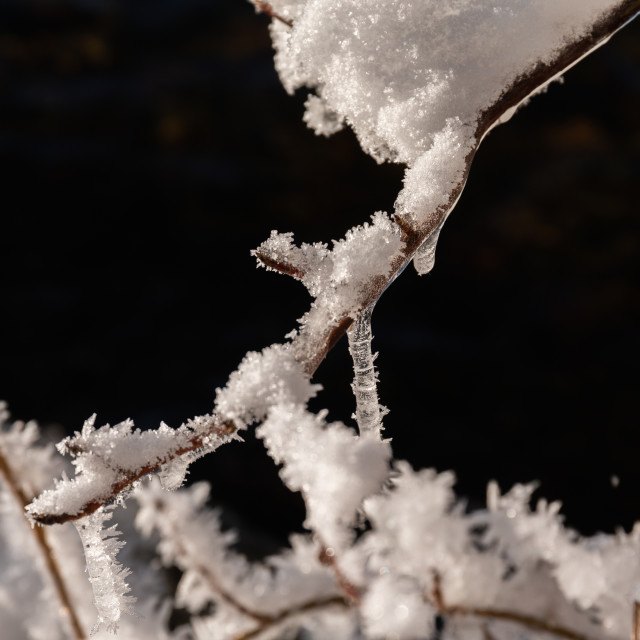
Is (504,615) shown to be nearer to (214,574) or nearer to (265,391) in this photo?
(214,574)

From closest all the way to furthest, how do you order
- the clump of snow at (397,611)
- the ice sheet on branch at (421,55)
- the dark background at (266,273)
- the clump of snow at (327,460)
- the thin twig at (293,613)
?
the clump of snow at (327,460)
the ice sheet on branch at (421,55)
the clump of snow at (397,611)
the thin twig at (293,613)
the dark background at (266,273)

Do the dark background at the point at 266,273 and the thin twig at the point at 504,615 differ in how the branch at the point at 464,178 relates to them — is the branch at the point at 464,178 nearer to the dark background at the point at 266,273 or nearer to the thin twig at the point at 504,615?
the thin twig at the point at 504,615

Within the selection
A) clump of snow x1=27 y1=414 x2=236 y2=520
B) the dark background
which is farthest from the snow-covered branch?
the dark background

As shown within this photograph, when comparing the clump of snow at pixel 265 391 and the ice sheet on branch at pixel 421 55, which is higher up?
the ice sheet on branch at pixel 421 55

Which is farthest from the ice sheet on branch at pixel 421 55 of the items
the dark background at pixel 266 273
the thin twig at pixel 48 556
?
the dark background at pixel 266 273

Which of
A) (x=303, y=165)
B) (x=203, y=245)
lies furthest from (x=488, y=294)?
(x=203, y=245)

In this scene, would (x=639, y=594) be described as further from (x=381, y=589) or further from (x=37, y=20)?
(x=37, y=20)
